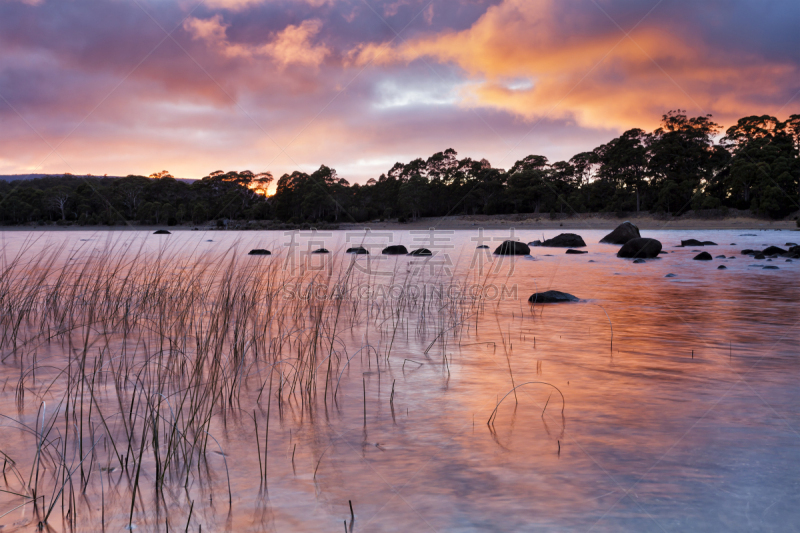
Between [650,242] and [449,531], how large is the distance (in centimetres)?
2478

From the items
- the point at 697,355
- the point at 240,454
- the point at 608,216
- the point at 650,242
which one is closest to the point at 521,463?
the point at 240,454

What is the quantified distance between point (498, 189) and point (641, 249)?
64912 millimetres

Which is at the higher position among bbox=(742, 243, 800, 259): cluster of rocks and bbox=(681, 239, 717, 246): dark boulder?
bbox=(681, 239, 717, 246): dark boulder

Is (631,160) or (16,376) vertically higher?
(631,160)

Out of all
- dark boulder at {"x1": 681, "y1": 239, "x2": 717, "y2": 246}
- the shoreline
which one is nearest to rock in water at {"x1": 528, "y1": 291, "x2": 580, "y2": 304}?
dark boulder at {"x1": 681, "y1": 239, "x2": 717, "y2": 246}

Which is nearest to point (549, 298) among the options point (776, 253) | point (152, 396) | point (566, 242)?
point (152, 396)

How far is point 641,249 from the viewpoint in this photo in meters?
23.8

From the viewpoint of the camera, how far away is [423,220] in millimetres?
Result: 87812

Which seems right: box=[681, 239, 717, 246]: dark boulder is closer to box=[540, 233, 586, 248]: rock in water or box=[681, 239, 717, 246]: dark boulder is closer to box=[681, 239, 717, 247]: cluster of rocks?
box=[681, 239, 717, 247]: cluster of rocks

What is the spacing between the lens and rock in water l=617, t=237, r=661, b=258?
23828 mm

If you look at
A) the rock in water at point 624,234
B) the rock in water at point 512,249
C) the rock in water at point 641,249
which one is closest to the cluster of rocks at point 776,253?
the rock in water at point 641,249

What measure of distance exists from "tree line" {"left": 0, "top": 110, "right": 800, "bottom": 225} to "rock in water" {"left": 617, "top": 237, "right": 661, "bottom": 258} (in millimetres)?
38346

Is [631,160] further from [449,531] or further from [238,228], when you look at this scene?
[449,531]

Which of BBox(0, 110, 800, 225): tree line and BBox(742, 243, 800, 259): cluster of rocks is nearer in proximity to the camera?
BBox(742, 243, 800, 259): cluster of rocks
